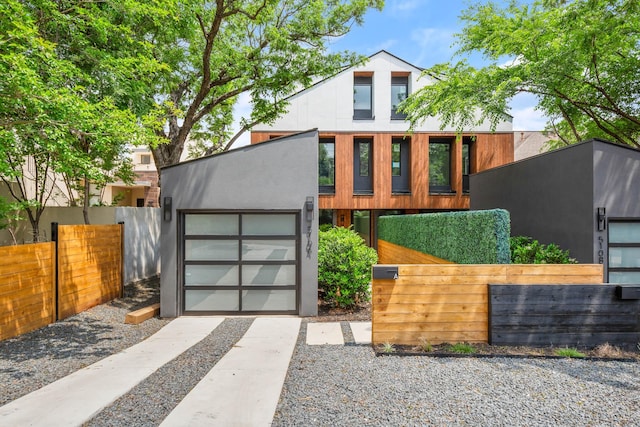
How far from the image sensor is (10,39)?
17.0 ft

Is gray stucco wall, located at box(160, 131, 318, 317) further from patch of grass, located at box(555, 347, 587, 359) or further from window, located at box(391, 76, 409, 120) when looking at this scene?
window, located at box(391, 76, 409, 120)

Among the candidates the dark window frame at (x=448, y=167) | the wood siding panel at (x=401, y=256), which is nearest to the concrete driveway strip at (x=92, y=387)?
the wood siding panel at (x=401, y=256)

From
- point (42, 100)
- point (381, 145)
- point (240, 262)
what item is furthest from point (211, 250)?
point (381, 145)

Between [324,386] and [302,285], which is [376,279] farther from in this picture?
Result: [302,285]

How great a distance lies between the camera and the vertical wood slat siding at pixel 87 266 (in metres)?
6.73

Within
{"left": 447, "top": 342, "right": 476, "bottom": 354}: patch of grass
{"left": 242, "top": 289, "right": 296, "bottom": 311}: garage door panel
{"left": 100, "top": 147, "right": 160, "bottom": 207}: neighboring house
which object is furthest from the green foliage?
{"left": 100, "top": 147, "right": 160, "bottom": 207}: neighboring house

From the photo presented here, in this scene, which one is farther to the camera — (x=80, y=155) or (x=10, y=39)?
(x=80, y=155)

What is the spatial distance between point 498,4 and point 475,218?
788cm

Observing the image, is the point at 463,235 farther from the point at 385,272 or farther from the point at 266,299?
the point at 266,299

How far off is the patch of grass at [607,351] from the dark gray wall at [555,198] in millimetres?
2081

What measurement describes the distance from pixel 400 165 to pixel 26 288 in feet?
42.7

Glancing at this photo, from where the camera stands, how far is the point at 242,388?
3869 millimetres

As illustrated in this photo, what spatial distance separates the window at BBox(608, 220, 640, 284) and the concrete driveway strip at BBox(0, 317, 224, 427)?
803 cm

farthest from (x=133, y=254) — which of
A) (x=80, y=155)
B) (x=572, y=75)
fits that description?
(x=572, y=75)
